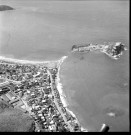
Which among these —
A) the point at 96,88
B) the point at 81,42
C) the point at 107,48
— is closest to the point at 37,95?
the point at 96,88

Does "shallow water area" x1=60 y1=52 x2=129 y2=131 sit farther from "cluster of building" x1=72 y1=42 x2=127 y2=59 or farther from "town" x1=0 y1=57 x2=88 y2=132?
"town" x1=0 y1=57 x2=88 y2=132

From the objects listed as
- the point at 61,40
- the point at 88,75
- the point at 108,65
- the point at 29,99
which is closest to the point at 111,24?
the point at 61,40

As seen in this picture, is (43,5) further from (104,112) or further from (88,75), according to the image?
(104,112)

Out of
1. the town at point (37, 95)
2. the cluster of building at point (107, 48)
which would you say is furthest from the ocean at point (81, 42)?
the town at point (37, 95)

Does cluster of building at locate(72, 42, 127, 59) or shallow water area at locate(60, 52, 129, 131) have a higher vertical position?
cluster of building at locate(72, 42, 127, 59)

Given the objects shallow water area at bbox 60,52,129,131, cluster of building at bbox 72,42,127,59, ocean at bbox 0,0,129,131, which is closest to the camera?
shallow water area at bbox 60,52,129,131

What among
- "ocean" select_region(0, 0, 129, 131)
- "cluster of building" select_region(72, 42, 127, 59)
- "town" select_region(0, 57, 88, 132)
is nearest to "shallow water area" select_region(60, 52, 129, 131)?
"ocean" select_region(0, 0, 129, 131)
